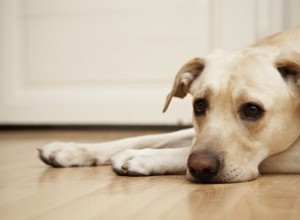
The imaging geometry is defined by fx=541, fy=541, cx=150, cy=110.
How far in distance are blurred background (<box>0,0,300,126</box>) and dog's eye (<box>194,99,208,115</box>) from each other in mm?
2057

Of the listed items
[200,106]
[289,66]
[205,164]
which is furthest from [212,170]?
[289,66]

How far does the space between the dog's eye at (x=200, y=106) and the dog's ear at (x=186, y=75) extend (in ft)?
0.60

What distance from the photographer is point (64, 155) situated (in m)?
2.38

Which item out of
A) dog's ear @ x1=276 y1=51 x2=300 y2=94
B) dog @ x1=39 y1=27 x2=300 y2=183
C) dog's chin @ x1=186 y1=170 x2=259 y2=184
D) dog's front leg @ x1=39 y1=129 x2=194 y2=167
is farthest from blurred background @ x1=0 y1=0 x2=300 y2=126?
dog's chin @ x1=186 y1=170 x2=259 y2=184

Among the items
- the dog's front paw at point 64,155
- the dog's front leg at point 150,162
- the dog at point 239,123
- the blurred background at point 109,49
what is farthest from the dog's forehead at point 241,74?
the blurred background at point 109,49

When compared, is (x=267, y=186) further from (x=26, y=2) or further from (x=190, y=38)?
(x=26, y=2)

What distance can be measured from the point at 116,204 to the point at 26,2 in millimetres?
3314

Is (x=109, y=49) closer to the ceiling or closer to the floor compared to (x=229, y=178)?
closer to the ceiling

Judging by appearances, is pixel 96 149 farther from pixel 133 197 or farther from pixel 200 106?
pixel 133 197

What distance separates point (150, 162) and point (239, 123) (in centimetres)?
37

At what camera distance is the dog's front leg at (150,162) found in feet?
6.77

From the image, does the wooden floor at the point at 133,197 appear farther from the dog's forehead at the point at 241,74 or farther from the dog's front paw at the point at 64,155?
the dog's forehead at the point at 241,74

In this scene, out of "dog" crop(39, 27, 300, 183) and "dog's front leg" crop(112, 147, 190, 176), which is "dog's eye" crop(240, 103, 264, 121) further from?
"dog's front leg" crop(112, 147, 190, 176)

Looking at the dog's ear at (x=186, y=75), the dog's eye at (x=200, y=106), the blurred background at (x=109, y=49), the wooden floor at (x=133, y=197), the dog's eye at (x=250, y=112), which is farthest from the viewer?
the blurred background at (x=109, y=49)
